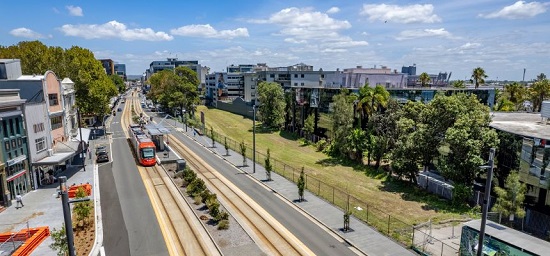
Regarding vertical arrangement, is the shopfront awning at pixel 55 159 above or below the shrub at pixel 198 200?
above

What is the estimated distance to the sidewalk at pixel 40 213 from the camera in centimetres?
2683

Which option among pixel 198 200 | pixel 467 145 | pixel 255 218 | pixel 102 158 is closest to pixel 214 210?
pixel 255 218

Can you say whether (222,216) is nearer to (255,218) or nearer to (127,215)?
(255,218)

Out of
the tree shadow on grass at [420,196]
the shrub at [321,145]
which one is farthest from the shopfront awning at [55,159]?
the shrub at [321,145]

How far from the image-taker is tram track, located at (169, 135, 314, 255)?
78.8 feet

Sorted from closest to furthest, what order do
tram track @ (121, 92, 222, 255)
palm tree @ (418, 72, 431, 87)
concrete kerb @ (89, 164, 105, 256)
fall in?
concrete kerb @ (89, 164, 105, 256) < tram track @ (121, 92, 222, 255) < palm tree @ (418, 72, 431, 87)

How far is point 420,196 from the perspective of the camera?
37.3 meters

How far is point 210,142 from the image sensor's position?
6469 cm

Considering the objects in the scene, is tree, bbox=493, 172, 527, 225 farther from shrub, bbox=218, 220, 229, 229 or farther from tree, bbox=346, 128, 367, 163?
tree, bbox=346, 128, 367, 163

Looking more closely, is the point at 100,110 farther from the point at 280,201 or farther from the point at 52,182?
the point at 280,201

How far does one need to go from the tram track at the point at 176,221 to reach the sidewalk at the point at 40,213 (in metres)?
6.67

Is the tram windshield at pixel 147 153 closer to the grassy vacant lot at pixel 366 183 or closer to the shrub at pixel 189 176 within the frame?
the shrub at pixel 189 176

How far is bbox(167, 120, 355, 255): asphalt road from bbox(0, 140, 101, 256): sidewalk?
15.7 metres

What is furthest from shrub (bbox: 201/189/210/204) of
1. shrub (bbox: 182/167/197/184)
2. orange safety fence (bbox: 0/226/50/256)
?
orange safety fence (bbox: 0/226/50/256)
